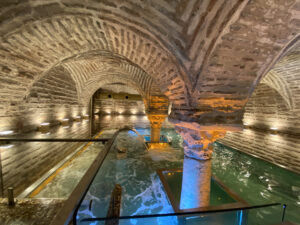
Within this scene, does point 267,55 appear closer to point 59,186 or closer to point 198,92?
point 198,92

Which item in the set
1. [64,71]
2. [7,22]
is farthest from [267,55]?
[64,71]

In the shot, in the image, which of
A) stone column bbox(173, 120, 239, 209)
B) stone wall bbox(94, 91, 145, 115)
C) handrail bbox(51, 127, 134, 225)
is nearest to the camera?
handrail bbox(51, 127, 134, 225)

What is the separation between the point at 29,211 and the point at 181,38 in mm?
4242

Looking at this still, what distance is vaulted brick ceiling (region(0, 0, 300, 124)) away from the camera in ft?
6.27

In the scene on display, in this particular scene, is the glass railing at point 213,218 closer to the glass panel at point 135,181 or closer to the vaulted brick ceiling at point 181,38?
the glass panel at point 135,181

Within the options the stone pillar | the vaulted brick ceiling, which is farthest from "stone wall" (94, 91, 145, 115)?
the vaulted brick ceiling

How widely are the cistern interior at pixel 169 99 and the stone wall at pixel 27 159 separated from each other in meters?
0.04

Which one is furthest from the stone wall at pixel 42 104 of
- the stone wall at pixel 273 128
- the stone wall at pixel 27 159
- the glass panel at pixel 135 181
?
the stone wall at pixel 273 128

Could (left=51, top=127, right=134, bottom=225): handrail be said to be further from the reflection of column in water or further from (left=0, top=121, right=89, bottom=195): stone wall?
(left=0, top=121, right=89, bottom=195): stone wall

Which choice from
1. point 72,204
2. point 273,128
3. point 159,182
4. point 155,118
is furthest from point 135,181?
point 273,128

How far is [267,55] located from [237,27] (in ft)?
2.73

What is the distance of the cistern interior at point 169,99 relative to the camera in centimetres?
198

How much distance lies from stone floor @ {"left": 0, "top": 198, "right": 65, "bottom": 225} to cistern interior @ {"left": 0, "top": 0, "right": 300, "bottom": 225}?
0.02 meters

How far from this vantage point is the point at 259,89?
822 centimetres
